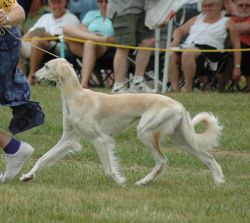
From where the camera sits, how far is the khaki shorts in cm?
1426

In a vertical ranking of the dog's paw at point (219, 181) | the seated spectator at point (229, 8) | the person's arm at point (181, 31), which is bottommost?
the person's arm at point (181, 31)

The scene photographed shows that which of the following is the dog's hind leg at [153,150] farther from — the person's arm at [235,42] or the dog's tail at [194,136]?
the person's arm at [235,42]

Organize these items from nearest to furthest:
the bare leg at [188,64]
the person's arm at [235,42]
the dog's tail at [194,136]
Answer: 1. the dog's tail at [194,136]
2. the person's arm at [235,42]
3. the bare leg at [188,64]

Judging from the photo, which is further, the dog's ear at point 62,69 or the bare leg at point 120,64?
the bare leg at point 120,64

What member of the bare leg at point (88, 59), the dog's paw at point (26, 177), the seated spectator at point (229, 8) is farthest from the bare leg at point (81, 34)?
the dog's paw at point (26, 177)

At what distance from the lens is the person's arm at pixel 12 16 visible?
725 cm

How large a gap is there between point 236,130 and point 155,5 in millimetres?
3537

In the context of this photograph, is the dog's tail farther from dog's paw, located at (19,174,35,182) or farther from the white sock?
the white sock

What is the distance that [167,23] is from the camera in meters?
14.8

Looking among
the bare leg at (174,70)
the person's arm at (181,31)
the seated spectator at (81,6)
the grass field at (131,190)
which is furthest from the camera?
the seated spectator at (81,6)

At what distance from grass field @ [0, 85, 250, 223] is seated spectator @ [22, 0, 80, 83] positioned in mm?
4835

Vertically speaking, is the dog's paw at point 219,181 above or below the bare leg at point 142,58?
above

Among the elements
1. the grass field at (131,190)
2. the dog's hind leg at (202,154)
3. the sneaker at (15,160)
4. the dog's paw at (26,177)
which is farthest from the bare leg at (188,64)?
the dog's paw at (26,177)

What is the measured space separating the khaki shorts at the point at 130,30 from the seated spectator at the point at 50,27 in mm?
1560
